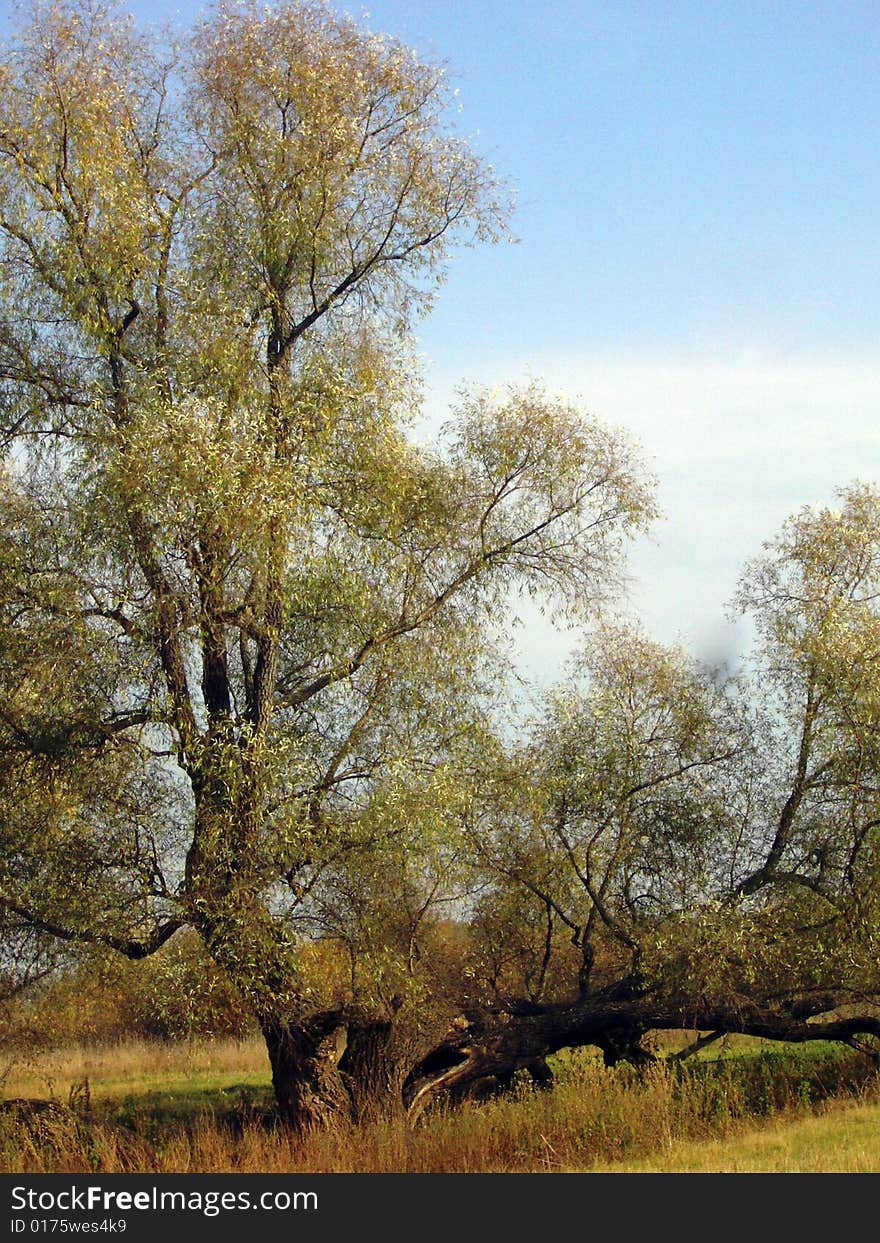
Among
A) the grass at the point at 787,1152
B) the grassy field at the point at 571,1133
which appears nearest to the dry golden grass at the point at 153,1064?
the grassy field at the point at 571,1133

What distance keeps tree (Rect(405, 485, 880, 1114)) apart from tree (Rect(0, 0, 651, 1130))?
211 cm

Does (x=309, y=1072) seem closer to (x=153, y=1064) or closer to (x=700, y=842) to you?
(x=700, y=842)

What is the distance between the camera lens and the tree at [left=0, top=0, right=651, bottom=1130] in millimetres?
14250

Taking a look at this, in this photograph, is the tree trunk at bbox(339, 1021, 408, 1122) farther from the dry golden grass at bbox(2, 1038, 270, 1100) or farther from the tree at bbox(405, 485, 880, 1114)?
the dry golden grass at bbox(2, 1038, 270, 1100)

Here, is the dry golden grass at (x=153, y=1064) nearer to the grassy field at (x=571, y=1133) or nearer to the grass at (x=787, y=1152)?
the grassy field at (x=571, y=1133)

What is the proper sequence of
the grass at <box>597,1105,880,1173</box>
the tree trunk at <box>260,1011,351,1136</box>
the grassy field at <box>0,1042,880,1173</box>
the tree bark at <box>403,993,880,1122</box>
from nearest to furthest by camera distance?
the grass at <box>597,1105,880,1173</box> < the grassy field at <box>0,1042,880,1173</box> < the tree trunk at <box>260,1011,351,1136</box> < the tree bark at <box>403,993,880,1122</box>

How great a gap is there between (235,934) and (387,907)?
2.16 meters

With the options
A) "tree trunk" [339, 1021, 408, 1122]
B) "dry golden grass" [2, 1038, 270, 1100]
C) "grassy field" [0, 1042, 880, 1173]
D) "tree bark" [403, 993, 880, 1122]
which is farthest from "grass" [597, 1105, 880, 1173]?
"dry golden grass" [2, 1038, 270, 1100]

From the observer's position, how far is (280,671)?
16953 millimetres

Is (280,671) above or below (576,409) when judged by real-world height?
below

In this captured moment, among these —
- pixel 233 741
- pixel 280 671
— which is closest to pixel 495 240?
pixel 280 671

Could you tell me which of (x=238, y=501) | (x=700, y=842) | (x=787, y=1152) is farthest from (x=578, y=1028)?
(x=238, y=501)

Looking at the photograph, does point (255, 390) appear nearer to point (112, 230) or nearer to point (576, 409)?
point (112, 230)
